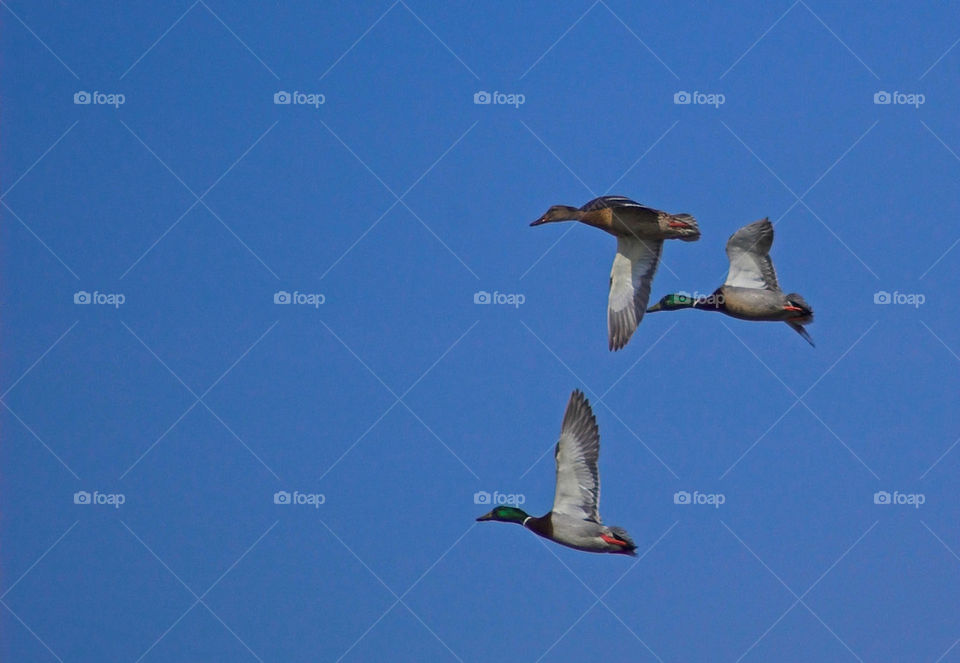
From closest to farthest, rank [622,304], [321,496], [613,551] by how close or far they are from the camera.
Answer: [613,551]
[622,304]
[321,496]

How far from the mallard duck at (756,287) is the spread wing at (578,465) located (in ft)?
5.76

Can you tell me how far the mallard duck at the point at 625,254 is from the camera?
1373cm

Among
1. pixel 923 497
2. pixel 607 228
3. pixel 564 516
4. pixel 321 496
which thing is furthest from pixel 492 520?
pixel 923 497

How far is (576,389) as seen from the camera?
44.9ft

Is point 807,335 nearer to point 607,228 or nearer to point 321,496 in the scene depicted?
point 607,228

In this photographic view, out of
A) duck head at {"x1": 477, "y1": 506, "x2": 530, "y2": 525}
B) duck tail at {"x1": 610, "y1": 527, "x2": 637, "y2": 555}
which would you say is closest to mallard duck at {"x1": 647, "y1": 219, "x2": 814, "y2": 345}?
duck tail at {"x1": 610, "y1": 527, "x2": 637, "y2": 555}

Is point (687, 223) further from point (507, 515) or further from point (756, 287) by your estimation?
point (507, 515)

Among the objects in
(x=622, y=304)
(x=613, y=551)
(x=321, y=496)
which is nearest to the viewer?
(x=613, y=551)

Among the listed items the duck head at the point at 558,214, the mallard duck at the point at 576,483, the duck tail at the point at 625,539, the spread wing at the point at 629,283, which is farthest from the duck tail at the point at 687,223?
the duck tail at the point at 625,539

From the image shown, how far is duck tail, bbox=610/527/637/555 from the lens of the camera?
13.0 m

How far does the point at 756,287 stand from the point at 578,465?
237 cm

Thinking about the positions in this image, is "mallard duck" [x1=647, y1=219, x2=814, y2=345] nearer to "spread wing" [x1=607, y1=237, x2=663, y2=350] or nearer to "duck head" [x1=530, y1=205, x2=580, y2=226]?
"spread wing" [x1=607, y1=237, x2=663, y2=350]

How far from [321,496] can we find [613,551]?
3.79 metres

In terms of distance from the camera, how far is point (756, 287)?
13.4m
